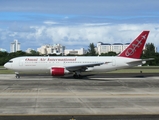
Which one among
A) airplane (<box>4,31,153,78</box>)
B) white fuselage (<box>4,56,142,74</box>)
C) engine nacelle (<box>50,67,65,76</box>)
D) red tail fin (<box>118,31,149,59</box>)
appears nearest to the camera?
engine nacelle (<box>50,67,65,76</box>)

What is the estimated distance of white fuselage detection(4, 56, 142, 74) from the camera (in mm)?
40594

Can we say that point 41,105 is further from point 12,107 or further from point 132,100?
point 132,100

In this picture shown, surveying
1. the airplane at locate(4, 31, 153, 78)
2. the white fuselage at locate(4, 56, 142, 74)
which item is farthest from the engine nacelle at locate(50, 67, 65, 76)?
the white fuselage at locate(4, 56, 142, 74)

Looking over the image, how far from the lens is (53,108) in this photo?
1658 centimetres

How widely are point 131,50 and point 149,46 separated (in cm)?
12724

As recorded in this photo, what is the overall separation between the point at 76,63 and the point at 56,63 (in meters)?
3.15

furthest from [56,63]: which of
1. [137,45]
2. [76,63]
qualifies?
[137,45]

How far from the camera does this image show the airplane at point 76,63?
4047 centimetres

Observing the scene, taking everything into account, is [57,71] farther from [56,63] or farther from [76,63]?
[76,63]

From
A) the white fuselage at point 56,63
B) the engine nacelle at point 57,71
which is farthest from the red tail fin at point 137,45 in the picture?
the engine nacelle at point 57,71

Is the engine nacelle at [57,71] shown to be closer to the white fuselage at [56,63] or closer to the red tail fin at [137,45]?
the white fuselage at [56,63]

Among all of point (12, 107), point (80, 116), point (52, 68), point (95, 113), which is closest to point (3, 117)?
point (12, 107)

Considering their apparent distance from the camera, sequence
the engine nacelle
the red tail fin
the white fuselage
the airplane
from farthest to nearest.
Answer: the red tail fin → the white fuselage → the airplane → the engine nacelle

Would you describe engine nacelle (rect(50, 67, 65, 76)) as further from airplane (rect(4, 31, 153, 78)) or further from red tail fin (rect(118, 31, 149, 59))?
Answer: red tail fin (rect(118, 31, 149, 59))
